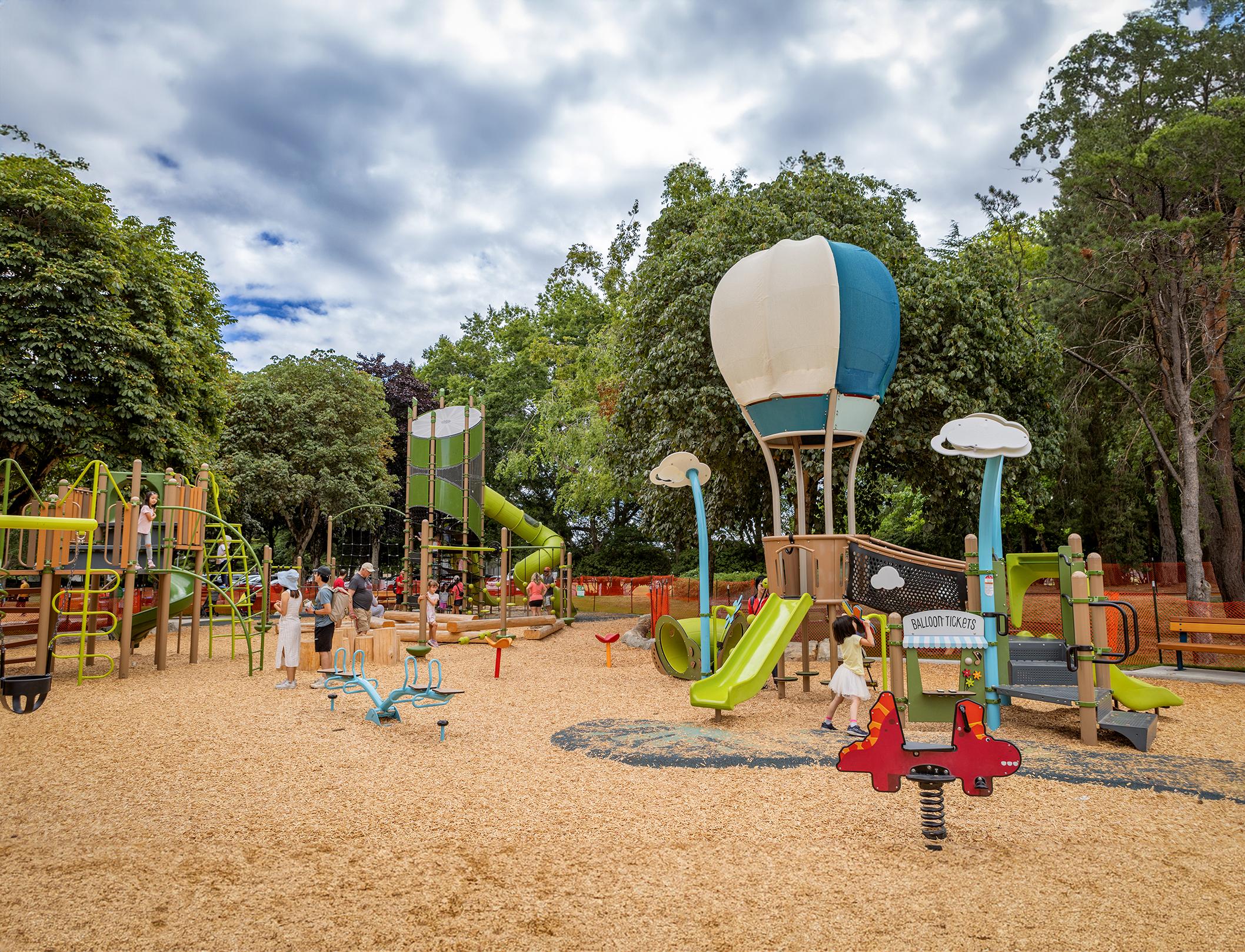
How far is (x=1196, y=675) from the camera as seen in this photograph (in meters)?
12.6

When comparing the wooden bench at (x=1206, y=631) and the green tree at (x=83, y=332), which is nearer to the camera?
the wooden bench at (x=1206, y=631)

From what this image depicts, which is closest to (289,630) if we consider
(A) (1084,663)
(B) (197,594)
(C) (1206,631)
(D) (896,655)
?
(B) (197,594)

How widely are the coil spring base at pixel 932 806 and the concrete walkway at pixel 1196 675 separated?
1005 centimetres

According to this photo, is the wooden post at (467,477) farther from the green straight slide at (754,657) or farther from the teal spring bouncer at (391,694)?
the green straight slide at (754,657)

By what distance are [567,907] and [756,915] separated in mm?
910

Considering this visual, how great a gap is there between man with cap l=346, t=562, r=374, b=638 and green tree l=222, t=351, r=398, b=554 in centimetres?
1938

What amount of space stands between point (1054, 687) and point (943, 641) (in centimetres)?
150

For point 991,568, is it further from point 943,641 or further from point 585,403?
point 585,403

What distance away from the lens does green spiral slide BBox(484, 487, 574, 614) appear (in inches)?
1101

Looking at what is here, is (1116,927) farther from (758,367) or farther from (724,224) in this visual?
(724,224)

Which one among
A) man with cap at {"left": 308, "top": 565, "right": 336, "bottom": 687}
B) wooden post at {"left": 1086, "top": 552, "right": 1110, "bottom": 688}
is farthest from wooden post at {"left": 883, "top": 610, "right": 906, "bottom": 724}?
man with cap at {"left": 308, "top": 565, "right": 336, "bottom": 687}

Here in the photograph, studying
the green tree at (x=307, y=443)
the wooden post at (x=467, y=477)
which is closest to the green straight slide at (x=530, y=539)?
the wooden post at (x=467, y=477)

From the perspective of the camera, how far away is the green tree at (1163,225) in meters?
15.6

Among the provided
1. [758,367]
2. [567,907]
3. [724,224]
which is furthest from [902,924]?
[724,224]
